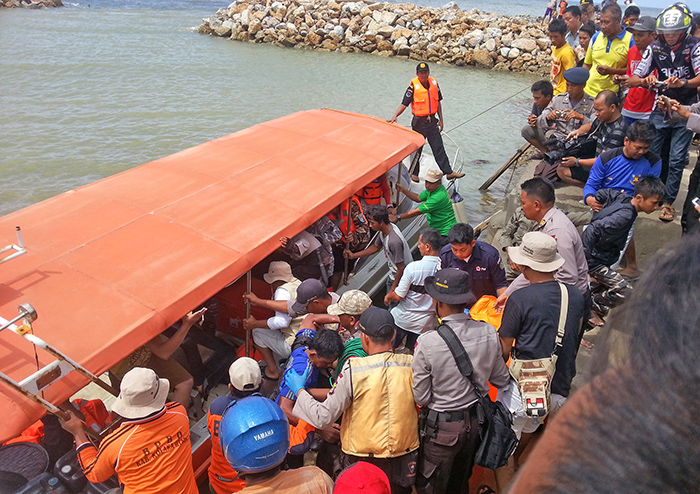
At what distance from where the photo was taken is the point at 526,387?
9.86ft

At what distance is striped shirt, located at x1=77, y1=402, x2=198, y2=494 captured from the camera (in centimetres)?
276

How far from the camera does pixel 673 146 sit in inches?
230

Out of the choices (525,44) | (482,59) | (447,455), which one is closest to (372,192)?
(447,455)

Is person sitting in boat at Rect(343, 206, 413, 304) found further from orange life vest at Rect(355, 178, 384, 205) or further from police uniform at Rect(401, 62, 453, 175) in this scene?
police uniform at Rect(401, 62, 453, 175)

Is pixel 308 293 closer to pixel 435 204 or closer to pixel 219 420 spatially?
pixel 219 420

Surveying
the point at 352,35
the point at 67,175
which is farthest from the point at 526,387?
the point at 352,35

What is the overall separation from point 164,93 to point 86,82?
290 cm

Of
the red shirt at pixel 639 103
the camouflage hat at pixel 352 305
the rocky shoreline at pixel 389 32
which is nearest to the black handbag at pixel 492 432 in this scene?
the camouflage hat at pixel 352 305

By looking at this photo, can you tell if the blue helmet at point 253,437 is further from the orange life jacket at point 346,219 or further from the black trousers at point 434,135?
the black trousers at point 434,135

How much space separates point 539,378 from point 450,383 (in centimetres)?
58

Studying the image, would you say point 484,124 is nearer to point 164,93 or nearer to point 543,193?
point 164,93

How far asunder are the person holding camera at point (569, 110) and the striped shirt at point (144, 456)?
609 cm

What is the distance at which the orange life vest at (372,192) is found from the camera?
6246 mm

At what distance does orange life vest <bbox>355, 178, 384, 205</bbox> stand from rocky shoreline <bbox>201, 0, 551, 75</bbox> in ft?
68.5
